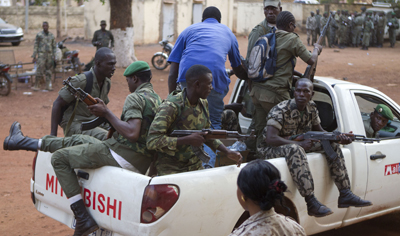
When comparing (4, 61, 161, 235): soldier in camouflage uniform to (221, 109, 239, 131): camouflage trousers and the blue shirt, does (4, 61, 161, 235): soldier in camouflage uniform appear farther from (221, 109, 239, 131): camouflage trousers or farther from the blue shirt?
(221, 109, 239, 131): camouflage trousers

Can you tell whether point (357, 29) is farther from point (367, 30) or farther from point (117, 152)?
point (117, 152)

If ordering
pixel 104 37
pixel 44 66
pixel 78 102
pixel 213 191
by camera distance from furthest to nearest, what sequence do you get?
pixel 104 37, pixel 44 66, pixel 78 102, pixel 213 191

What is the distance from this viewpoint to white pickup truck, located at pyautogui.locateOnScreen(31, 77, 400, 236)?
3.09m

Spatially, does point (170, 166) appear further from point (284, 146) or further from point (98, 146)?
point (284, 146)

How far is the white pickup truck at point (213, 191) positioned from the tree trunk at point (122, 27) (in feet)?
36.1

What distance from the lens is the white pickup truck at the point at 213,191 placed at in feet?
10.1

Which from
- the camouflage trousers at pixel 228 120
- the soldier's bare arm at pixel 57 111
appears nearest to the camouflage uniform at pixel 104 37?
the camouflage trousers at pixel 228 120

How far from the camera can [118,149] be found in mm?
3578

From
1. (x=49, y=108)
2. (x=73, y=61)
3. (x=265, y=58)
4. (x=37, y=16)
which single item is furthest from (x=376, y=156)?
(x=37, y=16)

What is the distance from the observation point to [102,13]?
79.0ft

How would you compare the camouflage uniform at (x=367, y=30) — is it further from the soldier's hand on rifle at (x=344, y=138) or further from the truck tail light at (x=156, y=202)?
the truck tail light at (x=156, y=202)

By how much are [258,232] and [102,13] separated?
23554 mm

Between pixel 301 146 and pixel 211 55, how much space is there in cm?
133

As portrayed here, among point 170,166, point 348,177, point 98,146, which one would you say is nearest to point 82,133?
point 98,146
